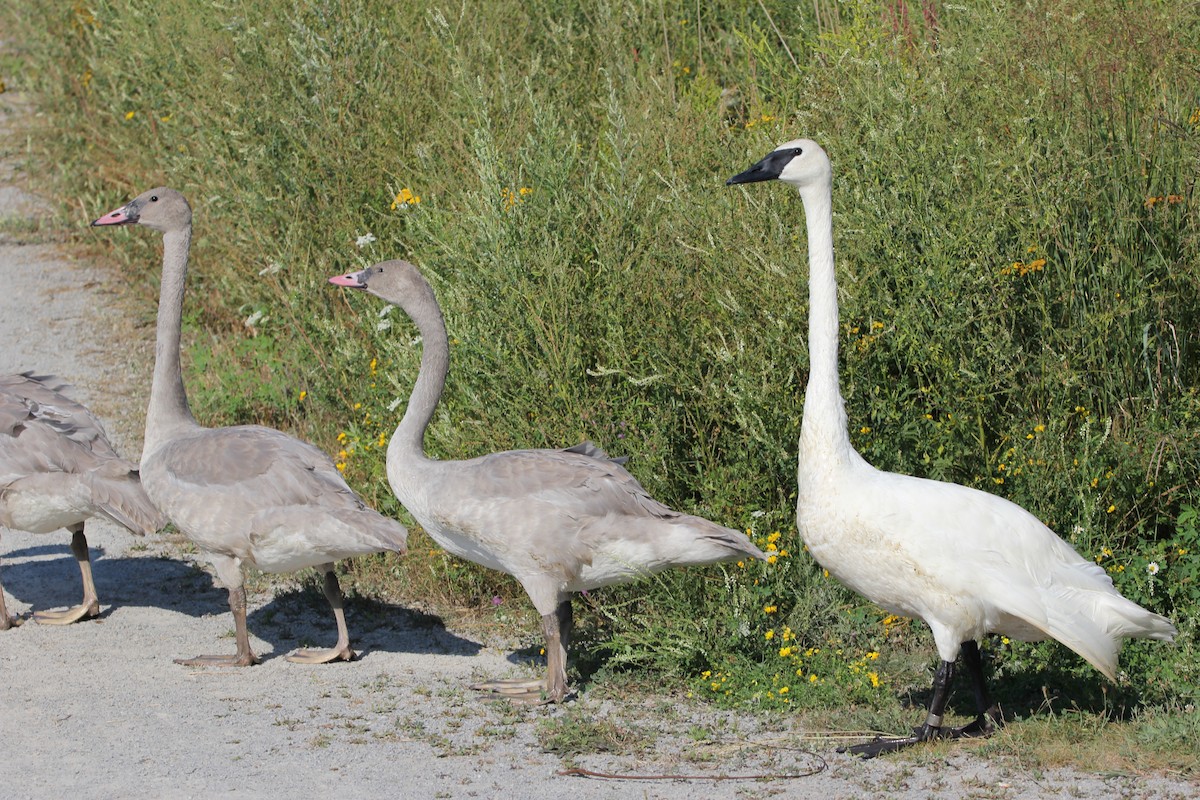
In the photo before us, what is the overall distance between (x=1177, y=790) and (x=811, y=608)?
6.30ft

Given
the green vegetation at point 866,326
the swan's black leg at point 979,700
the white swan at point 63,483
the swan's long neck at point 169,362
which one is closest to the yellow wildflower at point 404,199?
the green vegetation at point 866,326

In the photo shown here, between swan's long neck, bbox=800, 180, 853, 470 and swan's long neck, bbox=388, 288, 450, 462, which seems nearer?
swan's long neck, bbox=800, 180, 853, 470

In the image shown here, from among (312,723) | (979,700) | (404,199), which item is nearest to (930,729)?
(979,700)

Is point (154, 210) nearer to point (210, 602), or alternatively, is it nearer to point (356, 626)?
point (210, 602)

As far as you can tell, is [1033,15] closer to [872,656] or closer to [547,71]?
[872,656]

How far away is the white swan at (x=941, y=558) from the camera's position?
17.9 ft

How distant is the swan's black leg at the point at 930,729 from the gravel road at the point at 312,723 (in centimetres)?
9

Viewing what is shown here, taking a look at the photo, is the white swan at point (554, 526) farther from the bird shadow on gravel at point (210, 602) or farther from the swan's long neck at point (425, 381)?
the bird shadow on gravel at point (210, 602)

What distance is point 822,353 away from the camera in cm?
586

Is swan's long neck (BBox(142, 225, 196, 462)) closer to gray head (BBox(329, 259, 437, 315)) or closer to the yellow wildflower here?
gray head (BBox(329, 259, 437, 315))

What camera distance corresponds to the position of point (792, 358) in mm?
6914

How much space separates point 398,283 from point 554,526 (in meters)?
Result: 1.67

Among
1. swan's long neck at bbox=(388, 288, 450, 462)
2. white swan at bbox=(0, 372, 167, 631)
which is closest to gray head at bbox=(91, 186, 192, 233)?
white swan at bbox=(0, 372, 167, 631)

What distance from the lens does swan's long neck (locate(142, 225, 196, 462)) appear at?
7.58 m
